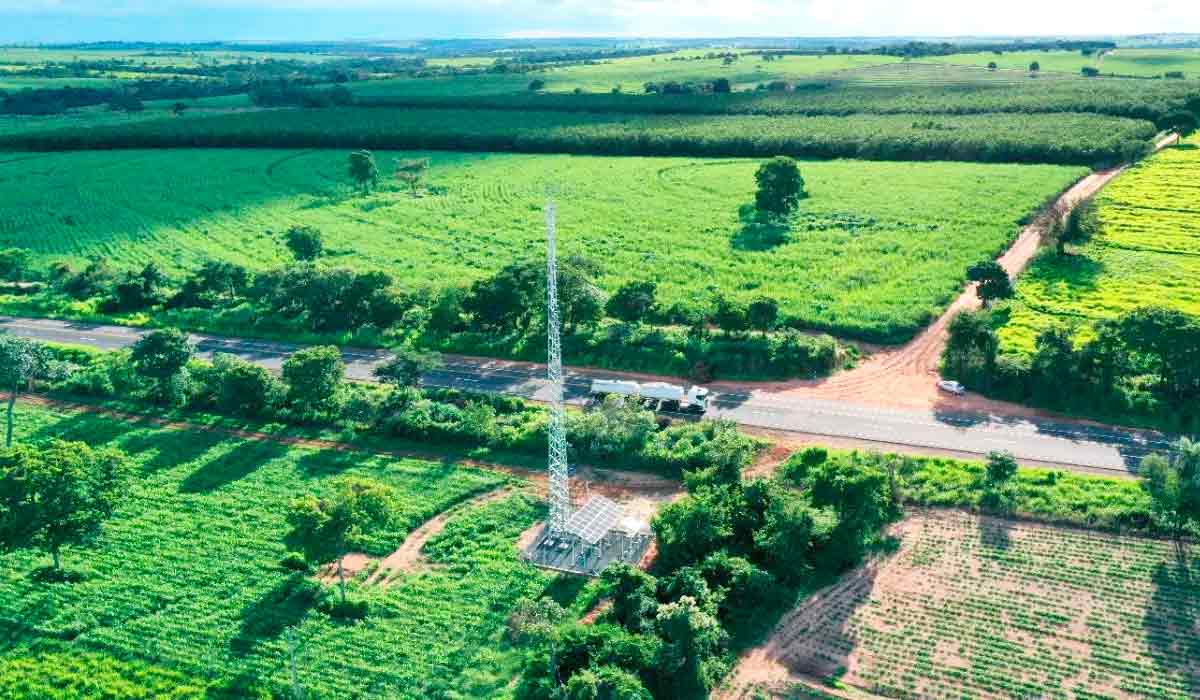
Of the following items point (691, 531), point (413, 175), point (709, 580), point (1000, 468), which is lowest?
point (709, 580)

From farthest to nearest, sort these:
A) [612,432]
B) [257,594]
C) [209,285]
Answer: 1. [209,285]
2. [612,432]
3. [257,594]

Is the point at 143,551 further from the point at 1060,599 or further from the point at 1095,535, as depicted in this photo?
the point at 1095,535

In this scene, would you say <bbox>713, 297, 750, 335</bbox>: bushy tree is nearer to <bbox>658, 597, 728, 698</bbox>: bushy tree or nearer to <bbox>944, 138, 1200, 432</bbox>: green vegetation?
<bbox>944, 138, 1200, 432</bbox>: green vegetation

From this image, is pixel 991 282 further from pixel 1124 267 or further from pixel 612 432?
pixel 612 432

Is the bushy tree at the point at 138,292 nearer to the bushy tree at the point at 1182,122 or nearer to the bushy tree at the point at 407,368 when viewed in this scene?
the bushy tree at the point at 407,368

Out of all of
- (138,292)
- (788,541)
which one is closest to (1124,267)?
(788,541)

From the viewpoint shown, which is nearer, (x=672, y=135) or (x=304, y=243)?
(x=304, y=243)

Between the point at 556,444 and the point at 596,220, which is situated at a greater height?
the point at 596,220
